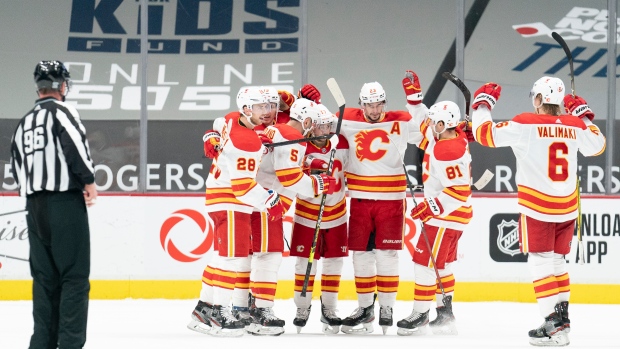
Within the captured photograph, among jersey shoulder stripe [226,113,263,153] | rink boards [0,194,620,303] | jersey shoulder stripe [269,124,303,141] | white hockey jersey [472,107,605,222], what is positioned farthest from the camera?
rink boards [0,194,620,303]

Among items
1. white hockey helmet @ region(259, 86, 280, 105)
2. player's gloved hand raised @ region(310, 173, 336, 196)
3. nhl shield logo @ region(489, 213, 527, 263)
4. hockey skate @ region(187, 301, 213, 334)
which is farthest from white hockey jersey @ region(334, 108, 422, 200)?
nhl shield logo @ region(489, 213, 527, 263)

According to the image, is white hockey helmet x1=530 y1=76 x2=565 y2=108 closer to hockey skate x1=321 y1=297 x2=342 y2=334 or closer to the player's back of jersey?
the player's back of jersey

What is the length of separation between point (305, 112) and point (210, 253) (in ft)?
7.49

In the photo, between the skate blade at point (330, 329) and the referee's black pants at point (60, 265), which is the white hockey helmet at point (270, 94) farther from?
the referee's black pants at point (60, 265)

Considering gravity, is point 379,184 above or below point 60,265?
above

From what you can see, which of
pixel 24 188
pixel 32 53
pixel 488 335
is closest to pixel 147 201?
pixel 32 53

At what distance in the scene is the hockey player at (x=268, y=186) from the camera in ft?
18.9

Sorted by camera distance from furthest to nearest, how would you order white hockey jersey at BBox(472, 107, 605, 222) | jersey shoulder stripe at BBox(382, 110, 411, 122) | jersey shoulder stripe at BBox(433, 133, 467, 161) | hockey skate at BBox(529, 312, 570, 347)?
jersey shoulder stripe at BBox(382, 110, 411, 122)
jersey shoulder stripe at BBox(433, 133, 467, 161)
white hockey jersey at BBox(472, 107, 605, 222)
hockey skate at BBox(529, 312, 570, 347)

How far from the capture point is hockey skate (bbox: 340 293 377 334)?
237 inches

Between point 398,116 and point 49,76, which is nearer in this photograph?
point 49,76

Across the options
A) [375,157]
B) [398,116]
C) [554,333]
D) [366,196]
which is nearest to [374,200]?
[366,196]

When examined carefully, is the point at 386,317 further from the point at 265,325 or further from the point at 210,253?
the point at 210,253

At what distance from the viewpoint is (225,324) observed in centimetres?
566

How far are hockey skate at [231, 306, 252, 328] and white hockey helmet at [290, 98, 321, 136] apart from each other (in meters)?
1.03
